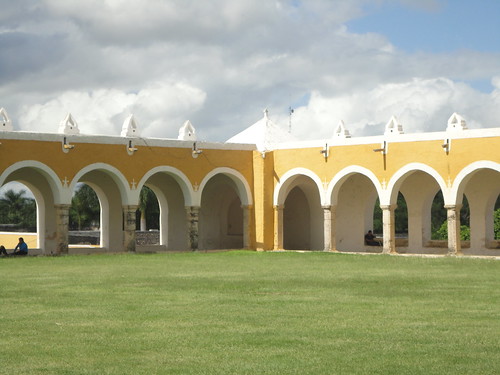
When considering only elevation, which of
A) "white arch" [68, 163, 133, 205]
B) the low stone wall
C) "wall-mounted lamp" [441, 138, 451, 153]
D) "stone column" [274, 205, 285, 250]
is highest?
"wall-mounted lamp" [441, 138, 451, 153]

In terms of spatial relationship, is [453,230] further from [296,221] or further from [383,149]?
[296,221]

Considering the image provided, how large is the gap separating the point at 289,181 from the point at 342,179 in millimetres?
1859

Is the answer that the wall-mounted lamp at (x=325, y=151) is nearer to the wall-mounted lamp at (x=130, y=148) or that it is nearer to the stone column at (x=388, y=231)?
the stone column at (x=388, y=231)

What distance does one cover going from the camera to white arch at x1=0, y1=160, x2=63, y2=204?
907 inches

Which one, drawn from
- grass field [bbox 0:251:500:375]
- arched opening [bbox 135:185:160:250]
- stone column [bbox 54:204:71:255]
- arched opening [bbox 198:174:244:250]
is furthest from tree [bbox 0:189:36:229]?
grass field [bbox 0:251:500:375]

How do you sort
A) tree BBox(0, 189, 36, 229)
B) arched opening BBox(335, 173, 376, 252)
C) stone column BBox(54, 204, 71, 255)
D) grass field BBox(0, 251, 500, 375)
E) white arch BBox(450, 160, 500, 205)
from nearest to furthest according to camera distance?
grass field BBox(0, 251, 500, 375), white arch BBox(450, 160, 500, 205), stone column BBox(54, 204, 71, 255), arched opening BBox(335, 173, 376, 252), tree BBox(0, 189, 36, 229)

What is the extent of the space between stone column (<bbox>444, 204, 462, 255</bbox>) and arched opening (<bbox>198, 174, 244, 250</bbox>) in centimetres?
735

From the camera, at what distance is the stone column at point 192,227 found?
2650 centimetres

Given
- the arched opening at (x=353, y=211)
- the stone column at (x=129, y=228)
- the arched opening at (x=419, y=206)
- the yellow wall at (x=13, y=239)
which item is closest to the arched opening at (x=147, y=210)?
the yellow wall at (x=13, y=239)

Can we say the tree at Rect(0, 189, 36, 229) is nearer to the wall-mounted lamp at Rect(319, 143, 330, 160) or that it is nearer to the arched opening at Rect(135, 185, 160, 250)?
the arched opening at Rect(135, 185, 160, 250)

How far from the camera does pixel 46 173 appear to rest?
937 inches

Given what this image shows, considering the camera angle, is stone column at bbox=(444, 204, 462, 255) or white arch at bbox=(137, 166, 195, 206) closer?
stone column at bbox=(444, 204, 462, 255)

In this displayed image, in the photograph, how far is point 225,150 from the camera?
27.2 metres

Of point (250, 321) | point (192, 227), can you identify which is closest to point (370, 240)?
point (192, 227)
